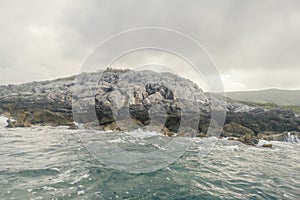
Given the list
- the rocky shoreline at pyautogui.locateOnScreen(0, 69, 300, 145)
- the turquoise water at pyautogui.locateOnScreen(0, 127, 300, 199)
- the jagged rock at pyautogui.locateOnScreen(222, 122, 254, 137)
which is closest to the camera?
the turquoise water at pyautogui.locateOnScreen(0, 127, 300, 199)

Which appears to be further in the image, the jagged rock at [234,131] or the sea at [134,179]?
the jagged rock at [234,131]

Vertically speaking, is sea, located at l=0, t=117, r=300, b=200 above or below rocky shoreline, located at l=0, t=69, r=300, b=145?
below

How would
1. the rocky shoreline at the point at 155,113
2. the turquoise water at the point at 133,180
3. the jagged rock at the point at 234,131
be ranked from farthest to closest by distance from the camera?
the rocky shoreline at the point at 155,113, the jagged rock at the point at 234,131, the turquoise water at the point at 133,180

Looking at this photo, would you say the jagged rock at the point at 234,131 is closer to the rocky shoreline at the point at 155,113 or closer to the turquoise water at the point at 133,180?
the rocky shoreline at the point at 155,113

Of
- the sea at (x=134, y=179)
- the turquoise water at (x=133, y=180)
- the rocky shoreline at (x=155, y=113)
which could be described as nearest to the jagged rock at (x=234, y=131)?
the rocky shoreline at (x=155, y=113)

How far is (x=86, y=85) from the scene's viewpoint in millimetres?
50844

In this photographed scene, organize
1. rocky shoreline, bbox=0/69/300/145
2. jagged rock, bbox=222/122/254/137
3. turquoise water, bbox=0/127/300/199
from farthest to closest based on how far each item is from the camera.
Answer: rocky shoreline, bbox=0/69/300/145
jagged rock, bbox=222/122/254/137
turquoise water, bbox=0/127/300/199

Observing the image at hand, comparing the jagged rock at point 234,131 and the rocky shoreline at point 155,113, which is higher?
the rocky shoreline at point 155,113

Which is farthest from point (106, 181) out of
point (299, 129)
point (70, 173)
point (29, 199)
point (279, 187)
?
point (299, 129)

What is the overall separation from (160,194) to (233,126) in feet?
84.0

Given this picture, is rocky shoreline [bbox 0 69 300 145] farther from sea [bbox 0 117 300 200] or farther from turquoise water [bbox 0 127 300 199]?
turquoise water [bbox 0 127 300 199]

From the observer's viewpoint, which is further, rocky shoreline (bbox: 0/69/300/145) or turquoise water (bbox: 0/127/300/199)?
rocky shoreline (bbox: 0/69/300/145)

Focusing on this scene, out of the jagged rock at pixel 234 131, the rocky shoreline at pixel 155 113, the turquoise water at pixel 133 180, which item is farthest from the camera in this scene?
the rocky shoreline at pixel 155 113

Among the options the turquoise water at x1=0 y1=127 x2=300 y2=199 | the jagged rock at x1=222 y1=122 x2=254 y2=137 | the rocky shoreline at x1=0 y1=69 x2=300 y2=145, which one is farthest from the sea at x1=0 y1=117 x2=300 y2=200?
the jagged rock at x1=222 y1=122 x2=254 y2=137
